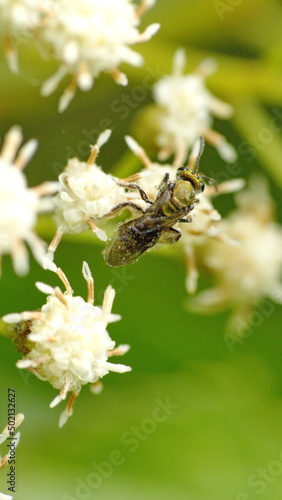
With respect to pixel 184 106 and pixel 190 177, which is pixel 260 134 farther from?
pixel 190 177

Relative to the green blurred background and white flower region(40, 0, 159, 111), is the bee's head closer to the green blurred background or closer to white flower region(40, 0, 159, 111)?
white flower region(40, 0, 159, 111)

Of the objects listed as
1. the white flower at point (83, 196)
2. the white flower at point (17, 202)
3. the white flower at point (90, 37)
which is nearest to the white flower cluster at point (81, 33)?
the white flower at point (90, 37)

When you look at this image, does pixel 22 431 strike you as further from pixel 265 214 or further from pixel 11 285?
pixel 265 214

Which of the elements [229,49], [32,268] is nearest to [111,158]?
[32,268]

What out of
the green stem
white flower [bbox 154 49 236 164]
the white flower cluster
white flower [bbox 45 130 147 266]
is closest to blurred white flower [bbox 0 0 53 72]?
the white flower cluster

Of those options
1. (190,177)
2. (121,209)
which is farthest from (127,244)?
(190,177)

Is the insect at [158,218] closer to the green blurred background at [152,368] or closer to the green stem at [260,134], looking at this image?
the green blurred background at [152,368]
